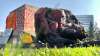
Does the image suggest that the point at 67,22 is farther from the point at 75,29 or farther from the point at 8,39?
the point at 8,39

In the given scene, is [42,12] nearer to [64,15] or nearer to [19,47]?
[64,15]

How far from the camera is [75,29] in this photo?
31.3 ft

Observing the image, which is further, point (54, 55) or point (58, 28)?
point (58, 28)

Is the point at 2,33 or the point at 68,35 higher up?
the point at 2,33

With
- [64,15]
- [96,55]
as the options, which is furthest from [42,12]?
[96,55]

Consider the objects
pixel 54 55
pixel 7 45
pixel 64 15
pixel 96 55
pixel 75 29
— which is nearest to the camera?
pixel 7 45

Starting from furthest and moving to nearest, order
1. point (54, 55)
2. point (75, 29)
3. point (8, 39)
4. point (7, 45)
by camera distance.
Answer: point (75, 29) → point (54, 55) → point (8, 39) → point (7, 45)

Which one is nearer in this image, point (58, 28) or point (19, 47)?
point (19, 47)

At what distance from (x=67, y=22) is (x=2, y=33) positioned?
7.78m

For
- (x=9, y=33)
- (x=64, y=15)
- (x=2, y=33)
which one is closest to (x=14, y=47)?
Result: (x=9, y=33)

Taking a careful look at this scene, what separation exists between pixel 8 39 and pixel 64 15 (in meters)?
7.72

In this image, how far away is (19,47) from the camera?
3.98 feet

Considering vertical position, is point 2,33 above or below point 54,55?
above

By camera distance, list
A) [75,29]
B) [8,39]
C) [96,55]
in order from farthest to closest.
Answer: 1. [75,29]
2. [96,55]
3. [8,39]
